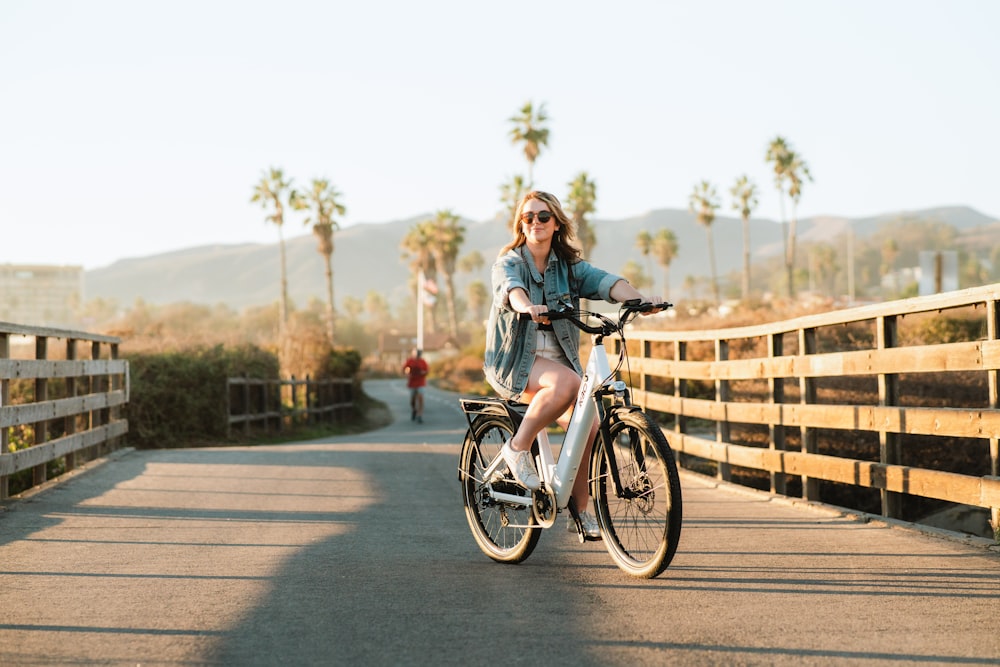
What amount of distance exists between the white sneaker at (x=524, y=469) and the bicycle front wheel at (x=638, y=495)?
338mm

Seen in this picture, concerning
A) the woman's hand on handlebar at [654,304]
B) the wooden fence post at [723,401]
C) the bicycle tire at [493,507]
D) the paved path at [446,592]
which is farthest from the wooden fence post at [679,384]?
the woman's hand on handlebar at [654,304]

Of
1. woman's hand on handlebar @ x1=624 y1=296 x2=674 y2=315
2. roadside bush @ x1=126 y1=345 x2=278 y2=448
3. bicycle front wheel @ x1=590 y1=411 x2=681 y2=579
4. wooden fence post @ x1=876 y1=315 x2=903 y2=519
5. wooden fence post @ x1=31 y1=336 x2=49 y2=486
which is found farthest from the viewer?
roadside bush @ x1=126 y1=345 x2=278 y2=448

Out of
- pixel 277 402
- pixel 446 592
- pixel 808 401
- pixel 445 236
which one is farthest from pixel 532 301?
pixel 445 236

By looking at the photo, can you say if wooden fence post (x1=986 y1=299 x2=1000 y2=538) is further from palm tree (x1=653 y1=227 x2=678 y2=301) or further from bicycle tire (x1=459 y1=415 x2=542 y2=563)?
palm tree (x1=653 y1=227 x2=678 y2=301)

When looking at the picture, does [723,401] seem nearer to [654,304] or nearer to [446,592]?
[654,304]

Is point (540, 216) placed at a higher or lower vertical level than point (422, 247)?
lower

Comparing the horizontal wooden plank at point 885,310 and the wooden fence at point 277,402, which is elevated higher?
the horizontal wooden plank at point 885,310

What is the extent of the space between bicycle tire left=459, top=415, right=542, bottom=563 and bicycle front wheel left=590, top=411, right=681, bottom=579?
439mm

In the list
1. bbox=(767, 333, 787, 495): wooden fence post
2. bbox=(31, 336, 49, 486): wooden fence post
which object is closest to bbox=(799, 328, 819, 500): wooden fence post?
bbox=(767, 333, 787, 495): wooden fence post

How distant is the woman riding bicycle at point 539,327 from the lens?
5211mm

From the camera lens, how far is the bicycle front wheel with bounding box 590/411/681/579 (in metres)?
4.58

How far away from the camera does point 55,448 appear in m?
8.71

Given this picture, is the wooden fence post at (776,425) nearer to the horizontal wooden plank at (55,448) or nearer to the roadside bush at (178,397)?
the horizontal wooden plank at (55,448)

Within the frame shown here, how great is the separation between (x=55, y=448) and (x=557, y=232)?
5.08 meters
